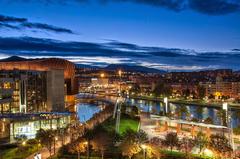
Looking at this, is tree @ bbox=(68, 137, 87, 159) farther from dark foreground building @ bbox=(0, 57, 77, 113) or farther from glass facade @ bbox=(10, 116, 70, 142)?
dark foreground building @ bbox=(0, 57, 77, 113)

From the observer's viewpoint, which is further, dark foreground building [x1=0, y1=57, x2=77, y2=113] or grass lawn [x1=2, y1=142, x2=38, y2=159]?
dark foreground building [x1=0, y1=57, x2=77, y2=113]

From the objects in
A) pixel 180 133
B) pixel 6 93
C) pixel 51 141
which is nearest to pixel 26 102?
pixel 6 93

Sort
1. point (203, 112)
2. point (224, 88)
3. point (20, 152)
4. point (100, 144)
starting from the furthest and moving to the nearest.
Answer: point (224, 88) → point (203, 112) → point (20, 152) → point (100, 144)

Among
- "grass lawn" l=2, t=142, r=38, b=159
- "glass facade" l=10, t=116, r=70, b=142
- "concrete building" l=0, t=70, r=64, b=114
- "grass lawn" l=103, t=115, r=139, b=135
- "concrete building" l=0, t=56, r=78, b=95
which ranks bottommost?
"grass lawn" l=103, t=115, r=139, b=135

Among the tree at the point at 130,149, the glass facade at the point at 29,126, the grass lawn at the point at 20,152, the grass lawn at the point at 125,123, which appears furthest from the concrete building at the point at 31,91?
the tree at the point at 130,149

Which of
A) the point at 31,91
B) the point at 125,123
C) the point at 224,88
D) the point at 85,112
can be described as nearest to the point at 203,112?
the point at 85,112

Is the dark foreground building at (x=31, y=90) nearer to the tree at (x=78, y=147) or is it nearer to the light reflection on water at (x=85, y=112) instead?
the light reflection on water at (x=85, y=112)

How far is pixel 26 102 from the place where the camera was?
25.3 metres

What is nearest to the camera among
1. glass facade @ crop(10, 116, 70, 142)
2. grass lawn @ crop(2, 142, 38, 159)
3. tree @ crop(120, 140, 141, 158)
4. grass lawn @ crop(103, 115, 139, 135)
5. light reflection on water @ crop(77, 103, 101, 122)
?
tree @ crop(120, 140, 141, 158)

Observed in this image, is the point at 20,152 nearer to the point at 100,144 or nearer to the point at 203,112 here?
the point at 100,144

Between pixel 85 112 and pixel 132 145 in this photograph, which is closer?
pixel 132 145

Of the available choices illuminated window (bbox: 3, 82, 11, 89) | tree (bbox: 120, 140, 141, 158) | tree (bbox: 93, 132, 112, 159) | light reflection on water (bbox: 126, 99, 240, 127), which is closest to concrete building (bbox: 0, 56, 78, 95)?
illuminated window (bbox: 3, 82, 11, 89)

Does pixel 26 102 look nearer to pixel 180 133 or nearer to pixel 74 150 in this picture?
pixel 180 133

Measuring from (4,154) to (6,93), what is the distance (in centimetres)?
1249
